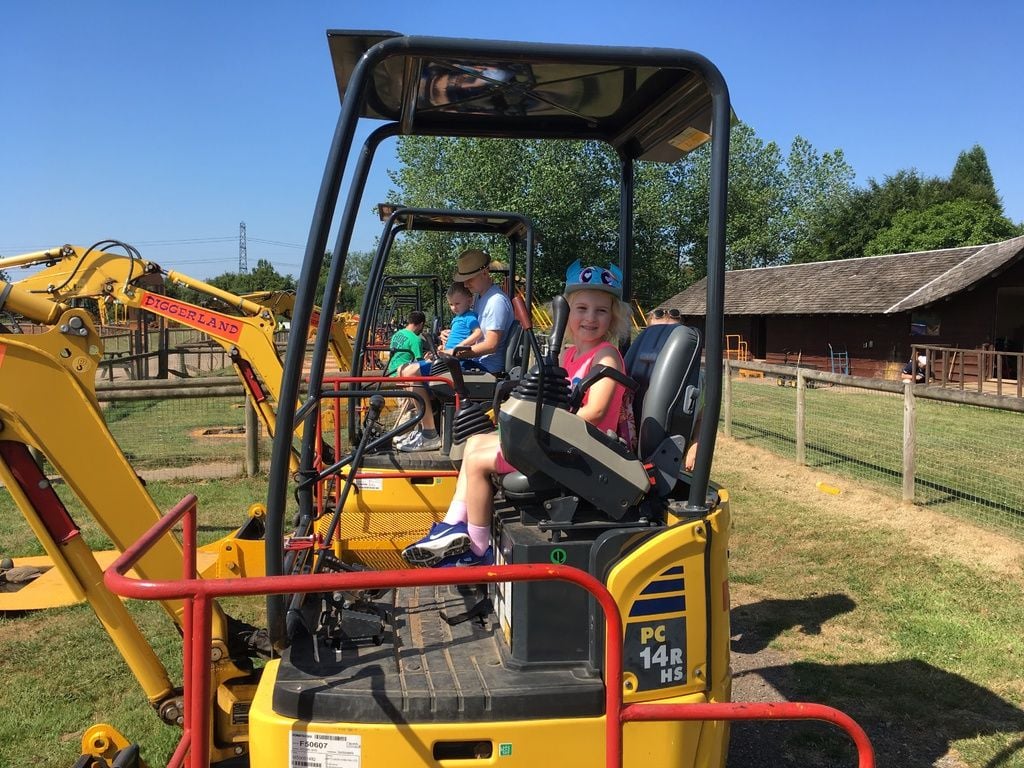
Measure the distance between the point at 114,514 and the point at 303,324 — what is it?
187cm

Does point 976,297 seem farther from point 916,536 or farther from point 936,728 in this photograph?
point 936,728

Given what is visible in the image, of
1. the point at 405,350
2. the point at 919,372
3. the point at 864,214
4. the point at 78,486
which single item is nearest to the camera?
the point at 78,486

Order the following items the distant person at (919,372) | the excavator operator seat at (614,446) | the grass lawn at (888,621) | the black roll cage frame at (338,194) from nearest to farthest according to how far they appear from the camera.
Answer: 1. the black roll cage frame at (338,194)
2. the excavator operator seat at (614,446)
3. the grass lawn at (888,621)
4. the distant person at (919,372)

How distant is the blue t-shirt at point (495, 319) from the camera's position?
6.59 metres

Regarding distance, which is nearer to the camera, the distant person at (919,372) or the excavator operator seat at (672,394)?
the excavator operator seat at (672,394)

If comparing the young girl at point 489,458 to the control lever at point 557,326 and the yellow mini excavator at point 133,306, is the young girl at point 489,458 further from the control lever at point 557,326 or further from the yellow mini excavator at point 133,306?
the yellow mini excavator at point 133,306

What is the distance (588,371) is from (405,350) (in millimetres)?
6227

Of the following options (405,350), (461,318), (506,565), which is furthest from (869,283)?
(506,565)

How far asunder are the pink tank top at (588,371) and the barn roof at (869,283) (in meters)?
23.4

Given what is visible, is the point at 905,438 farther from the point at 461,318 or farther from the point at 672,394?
the point at 672,394

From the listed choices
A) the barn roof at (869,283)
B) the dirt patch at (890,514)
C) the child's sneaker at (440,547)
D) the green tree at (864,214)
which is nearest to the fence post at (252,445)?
the dirt patch at (890,514)

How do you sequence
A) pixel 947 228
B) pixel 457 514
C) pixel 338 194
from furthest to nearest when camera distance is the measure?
pixel 947 228, pixel 457 514, pixel 338 194

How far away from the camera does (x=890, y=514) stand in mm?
8031

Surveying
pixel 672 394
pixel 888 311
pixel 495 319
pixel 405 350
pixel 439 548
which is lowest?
pixel 439 548
